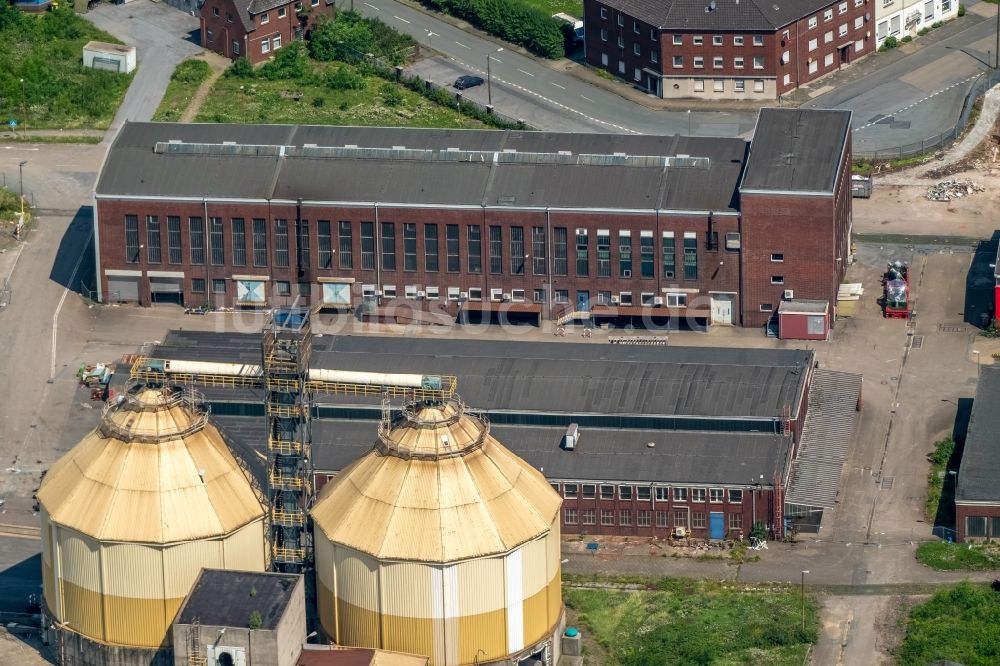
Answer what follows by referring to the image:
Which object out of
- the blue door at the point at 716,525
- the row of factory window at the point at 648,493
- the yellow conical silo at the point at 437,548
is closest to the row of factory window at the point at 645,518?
the blue door at the point at 716,525

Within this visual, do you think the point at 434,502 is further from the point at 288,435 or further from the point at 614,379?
the point at 614,379

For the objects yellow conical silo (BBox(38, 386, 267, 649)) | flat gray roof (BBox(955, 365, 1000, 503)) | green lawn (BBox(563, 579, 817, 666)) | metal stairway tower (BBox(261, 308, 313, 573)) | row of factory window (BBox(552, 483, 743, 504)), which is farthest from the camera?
row of factory window (BBox(552, 483, 743, 504))

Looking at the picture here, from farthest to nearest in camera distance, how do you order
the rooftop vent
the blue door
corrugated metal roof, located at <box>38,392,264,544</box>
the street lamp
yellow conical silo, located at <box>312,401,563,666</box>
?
the rooftop vent, the blue door, the street lamp, corrugated metal roof, located at <box>38,392,264,544</box>, yellow conical silo, located at <box>312,401,563,666</box>

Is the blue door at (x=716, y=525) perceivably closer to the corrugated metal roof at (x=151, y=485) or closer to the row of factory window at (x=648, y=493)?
the row of factory window at (x=648, y=493)

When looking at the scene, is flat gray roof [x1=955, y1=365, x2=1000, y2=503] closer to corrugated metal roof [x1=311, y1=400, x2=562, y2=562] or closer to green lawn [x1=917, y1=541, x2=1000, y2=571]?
green lawn [x1=917, y1=541, x2=1000, y2=571]

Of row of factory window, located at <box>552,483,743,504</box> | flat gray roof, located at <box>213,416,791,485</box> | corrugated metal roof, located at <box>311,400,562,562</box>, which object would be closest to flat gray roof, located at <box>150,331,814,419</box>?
flat gray roof, located at <box>213,416,791,485</box>

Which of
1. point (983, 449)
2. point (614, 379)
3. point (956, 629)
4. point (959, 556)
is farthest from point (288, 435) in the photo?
point (983, 449)
